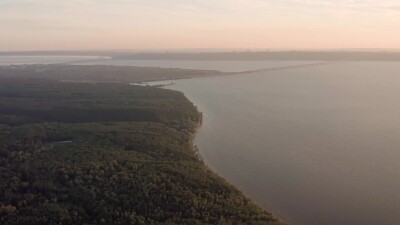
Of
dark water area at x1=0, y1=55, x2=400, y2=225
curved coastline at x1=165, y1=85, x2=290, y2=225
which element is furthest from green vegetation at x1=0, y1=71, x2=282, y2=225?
dark water area at x1=0, y1=55, x2=400, y2=225

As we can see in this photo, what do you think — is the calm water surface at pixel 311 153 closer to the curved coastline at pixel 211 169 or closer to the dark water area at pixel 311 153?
the dark water area at pixel 311 153

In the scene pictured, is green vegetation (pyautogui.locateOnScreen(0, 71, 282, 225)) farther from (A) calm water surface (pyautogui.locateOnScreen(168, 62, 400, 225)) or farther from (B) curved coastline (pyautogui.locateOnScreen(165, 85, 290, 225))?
(A) calm water surface (pyautogui.locateOnScreen(168, 62, 400, 225))

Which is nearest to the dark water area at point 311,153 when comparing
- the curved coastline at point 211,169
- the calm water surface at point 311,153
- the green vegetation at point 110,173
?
the calm water surface at point 311,153

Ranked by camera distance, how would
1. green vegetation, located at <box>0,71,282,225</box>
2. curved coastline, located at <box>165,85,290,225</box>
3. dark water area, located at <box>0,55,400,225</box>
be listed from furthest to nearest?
dark water area, located at <box>0,55,400,225</box>
curved coastline, located at <box>165,85,290,225</box>
green vegetation, located at <box>0,71,282,225</box>

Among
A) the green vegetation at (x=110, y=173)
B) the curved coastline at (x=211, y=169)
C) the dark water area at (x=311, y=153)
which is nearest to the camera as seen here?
the green vegetation at (x=110, y=173)

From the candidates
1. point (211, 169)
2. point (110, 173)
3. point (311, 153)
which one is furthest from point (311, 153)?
point (110, 173)

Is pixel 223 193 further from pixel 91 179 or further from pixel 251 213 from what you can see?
pixel 91 179

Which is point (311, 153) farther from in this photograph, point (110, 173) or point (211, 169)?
point (110, 173)
